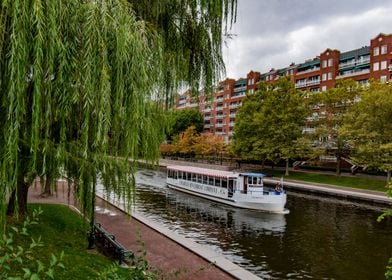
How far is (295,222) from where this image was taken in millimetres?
24516

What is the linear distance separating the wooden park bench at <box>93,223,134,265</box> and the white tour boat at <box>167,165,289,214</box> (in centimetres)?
1681

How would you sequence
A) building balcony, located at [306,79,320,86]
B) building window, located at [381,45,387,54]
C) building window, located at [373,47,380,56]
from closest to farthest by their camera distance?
building window, located at [381,45,387,54] → building window, located at [373,47,380,56] → building balcony, located at [306,79,320,86]

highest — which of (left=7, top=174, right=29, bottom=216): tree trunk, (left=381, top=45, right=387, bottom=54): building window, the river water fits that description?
(left=381, top=45, right=387, bottom=54): building window

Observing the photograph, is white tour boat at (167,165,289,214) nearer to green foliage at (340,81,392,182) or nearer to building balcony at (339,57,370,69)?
green foliage at (340,81,392,182)

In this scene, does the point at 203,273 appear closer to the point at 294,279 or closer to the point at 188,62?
the point at 294,279

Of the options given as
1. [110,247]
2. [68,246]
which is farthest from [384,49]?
[68,246]

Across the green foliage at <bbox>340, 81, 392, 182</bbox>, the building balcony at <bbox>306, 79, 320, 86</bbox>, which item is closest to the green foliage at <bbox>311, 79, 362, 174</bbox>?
the green foliage at <bbox>340, 81, 392, 182</bbox>

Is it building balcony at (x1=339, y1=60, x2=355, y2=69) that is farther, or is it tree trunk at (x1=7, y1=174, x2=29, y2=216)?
building balcony at (x1=339, y1=60, x2=355, y2=69)

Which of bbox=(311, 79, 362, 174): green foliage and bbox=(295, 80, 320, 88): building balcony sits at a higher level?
bbox=(295, 80, 320, 88): building balcony

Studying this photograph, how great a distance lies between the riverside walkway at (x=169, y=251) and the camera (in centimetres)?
1186

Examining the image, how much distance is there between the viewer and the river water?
1531 centimetres

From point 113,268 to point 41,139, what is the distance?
7.42 feet

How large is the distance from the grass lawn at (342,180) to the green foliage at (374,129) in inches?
91.8

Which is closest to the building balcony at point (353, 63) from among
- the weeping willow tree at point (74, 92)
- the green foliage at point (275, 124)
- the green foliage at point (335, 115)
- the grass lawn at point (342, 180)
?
the green foliage at point (335, 115)
